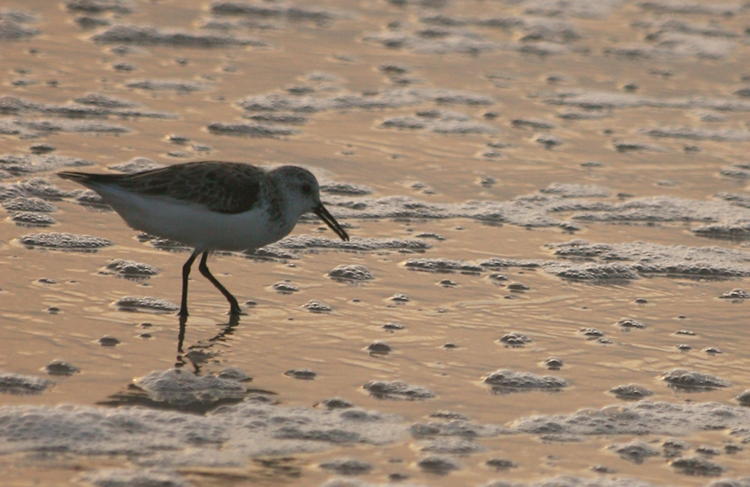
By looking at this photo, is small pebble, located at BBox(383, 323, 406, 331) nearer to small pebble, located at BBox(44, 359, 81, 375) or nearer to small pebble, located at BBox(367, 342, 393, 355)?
small pebble, located at BBox(367, 342, 393, 355)

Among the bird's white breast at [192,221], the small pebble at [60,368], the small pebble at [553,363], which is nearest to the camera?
the small pebble at [60,368]

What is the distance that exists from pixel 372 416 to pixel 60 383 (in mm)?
1090

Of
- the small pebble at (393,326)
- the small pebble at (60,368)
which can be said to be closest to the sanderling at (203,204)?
the small pebble at (393,326)

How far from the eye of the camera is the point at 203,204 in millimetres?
5977

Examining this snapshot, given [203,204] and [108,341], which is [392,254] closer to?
[203,204]

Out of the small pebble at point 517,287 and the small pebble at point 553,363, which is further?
the small pebble at point 517,287

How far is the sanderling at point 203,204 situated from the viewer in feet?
19.5

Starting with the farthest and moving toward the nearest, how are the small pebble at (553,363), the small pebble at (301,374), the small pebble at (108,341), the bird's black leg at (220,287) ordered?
1. the bird's black leg at (220,287)
2. the small pebble at (553,363)
3. the small pebble at (108,341)
4. the small pebble at (301,374)

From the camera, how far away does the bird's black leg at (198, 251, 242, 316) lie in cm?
608

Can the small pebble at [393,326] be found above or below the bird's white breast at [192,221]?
below

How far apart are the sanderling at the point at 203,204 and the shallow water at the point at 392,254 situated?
1.04ft

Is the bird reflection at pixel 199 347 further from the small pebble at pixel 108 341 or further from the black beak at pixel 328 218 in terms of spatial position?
the black beak at pixel 328 218

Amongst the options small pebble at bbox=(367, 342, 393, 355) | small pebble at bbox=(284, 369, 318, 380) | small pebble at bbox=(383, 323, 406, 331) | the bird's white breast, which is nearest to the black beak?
the bird's white breast

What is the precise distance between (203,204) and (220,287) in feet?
1.29
